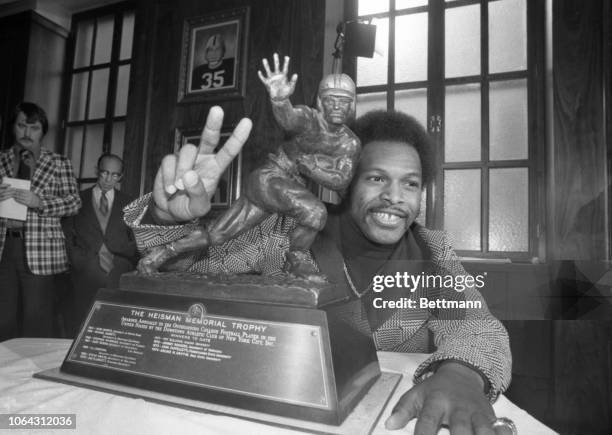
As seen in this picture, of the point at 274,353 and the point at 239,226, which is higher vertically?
the point at 239,226

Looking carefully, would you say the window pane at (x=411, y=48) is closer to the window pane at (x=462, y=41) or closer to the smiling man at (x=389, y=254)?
the window pane at (x=462, y=41)

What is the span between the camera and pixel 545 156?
1860 millimetres

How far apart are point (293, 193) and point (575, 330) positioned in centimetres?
163

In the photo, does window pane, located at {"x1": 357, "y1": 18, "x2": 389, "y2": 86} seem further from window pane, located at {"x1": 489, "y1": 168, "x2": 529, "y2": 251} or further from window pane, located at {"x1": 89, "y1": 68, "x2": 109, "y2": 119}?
window pane, located at {"x1": 89, "y1": 68, "x2": 109, "y2": 119}

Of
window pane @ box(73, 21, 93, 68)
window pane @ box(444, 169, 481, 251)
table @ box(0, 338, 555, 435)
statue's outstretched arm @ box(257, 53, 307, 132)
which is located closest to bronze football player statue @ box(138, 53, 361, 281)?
statue's outstretched arm @ box(257, 53, 307, 132)

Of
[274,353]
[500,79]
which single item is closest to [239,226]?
[274,353]

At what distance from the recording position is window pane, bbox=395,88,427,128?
6.88 feet

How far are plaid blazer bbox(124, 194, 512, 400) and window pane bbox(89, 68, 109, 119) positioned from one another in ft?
8.84

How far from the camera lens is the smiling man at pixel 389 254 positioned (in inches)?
22.5

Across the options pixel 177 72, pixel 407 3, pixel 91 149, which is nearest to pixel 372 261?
pixel 407 3

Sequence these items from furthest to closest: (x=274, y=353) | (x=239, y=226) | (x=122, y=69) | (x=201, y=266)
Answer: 1. (x=122, y=69)
2. (x=201, y=266)
3. (x=239, y=226)
4. (x=274, y=353)

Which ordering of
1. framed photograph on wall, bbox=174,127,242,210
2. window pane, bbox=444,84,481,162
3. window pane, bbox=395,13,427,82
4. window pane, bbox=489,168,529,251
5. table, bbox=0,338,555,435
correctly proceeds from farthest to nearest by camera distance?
framed photograph on wall, bbox=174,127,242,210
window pane, bbox=395,13,427,82
window pane, bbox=444,84,481,162
window pane, bbox=489,168,529,251
table, bbox=0,338,555,435

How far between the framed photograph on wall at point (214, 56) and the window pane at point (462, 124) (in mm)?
1170

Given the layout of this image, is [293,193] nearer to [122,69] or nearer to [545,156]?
[545,156]
